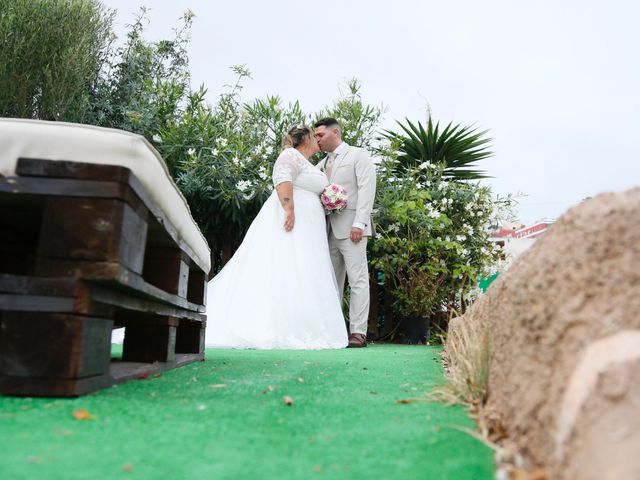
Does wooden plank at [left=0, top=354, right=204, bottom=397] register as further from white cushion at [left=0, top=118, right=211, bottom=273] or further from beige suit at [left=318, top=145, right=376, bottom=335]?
beige suit at [left=318, top=145, right=376, bottom=335]

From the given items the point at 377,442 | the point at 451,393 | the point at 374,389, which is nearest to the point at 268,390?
the point at 374,389

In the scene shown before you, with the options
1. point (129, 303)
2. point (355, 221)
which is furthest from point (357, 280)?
point (129, 303)

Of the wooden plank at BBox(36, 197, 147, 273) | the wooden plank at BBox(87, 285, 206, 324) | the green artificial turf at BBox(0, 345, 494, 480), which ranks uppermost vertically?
the wooden plank at BBox(36, 197, 147, 273)

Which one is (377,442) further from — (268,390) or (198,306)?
(198,306)

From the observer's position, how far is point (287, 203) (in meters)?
5.19

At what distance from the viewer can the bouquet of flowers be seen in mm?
5391

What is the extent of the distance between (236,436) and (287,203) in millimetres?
4022

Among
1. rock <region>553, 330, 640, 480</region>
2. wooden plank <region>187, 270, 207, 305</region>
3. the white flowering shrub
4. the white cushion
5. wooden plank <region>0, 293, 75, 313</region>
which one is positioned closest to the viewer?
rock <region>553, 330, 640, 480</region>

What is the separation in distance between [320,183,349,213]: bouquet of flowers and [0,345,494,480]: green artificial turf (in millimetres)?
3527

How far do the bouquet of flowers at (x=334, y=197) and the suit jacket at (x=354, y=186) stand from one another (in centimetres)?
13

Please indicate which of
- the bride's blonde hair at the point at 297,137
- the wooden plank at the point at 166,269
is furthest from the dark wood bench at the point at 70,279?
the bride's blonde hair at the point at 297,137

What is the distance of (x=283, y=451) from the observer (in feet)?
3.70

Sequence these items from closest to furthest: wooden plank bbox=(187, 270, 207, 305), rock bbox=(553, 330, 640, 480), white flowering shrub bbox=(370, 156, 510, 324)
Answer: rock bbox=(553, 330, 640, 480) → wooden plank bbox=(187, 270, 207, 305) → white flowering shrub bbox=(370, 156, 510, 324)

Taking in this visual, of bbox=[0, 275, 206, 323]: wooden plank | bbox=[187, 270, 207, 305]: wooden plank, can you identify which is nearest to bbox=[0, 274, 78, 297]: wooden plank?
bbox=[0, 275, 206, 323]: wooden plank
